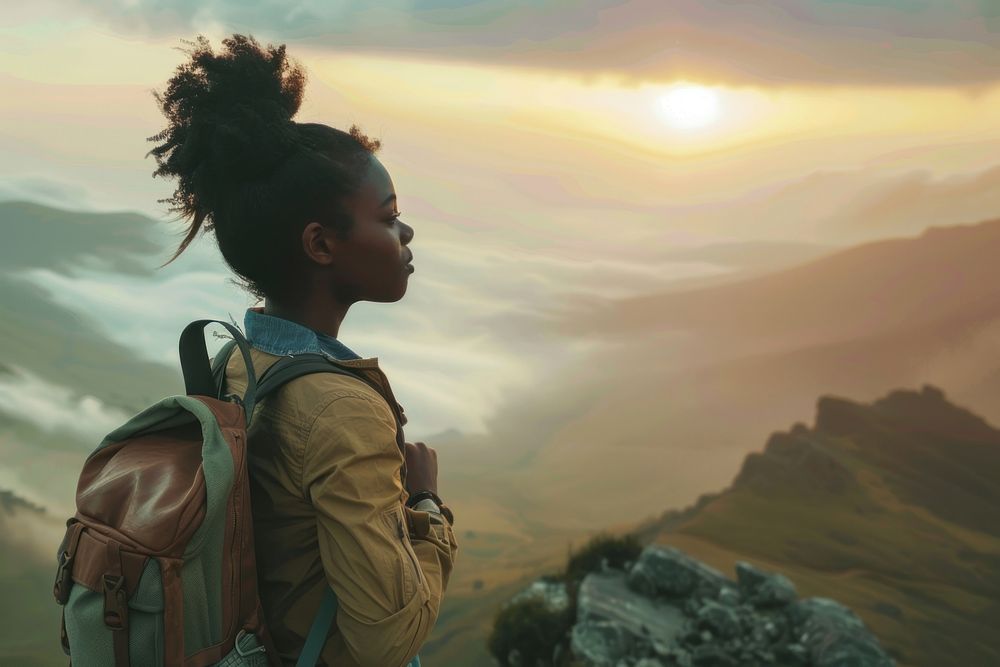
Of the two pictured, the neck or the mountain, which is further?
the mountain

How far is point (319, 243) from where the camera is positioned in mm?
1853

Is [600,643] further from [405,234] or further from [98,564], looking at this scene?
[98,564]

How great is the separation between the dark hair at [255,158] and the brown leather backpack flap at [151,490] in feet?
1.30

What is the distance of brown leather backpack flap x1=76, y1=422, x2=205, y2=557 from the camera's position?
57.7 inches

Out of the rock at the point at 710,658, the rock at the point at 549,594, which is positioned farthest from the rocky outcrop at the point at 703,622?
the rock at the point at 549,594

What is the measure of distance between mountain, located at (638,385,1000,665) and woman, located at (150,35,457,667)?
6190 mm

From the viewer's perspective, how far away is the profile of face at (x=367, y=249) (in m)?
1.86

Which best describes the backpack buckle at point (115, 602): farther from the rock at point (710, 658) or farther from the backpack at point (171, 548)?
the rock at point (710, 658)

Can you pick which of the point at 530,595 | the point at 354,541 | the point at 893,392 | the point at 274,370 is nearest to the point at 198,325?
the point at 274,370

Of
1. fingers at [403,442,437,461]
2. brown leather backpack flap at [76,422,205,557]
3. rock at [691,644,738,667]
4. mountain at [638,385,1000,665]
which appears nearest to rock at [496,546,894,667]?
rock at [691,644,738,667]

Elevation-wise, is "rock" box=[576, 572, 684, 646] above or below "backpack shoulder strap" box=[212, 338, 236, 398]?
below

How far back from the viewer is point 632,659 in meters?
6.03

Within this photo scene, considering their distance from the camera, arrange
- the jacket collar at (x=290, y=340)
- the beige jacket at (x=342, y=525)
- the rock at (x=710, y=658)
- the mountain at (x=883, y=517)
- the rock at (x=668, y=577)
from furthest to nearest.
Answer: the mountain at (x=883, y=517) → the rock at (x=668, y=577) → the rock at (x=710, y=658) → the jacket collar at (x=290, y=340) → the beige jacket at (x=342, y=525)

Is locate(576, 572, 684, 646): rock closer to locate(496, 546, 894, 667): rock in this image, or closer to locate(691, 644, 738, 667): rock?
locate(496, 546, 894, 667): rock
